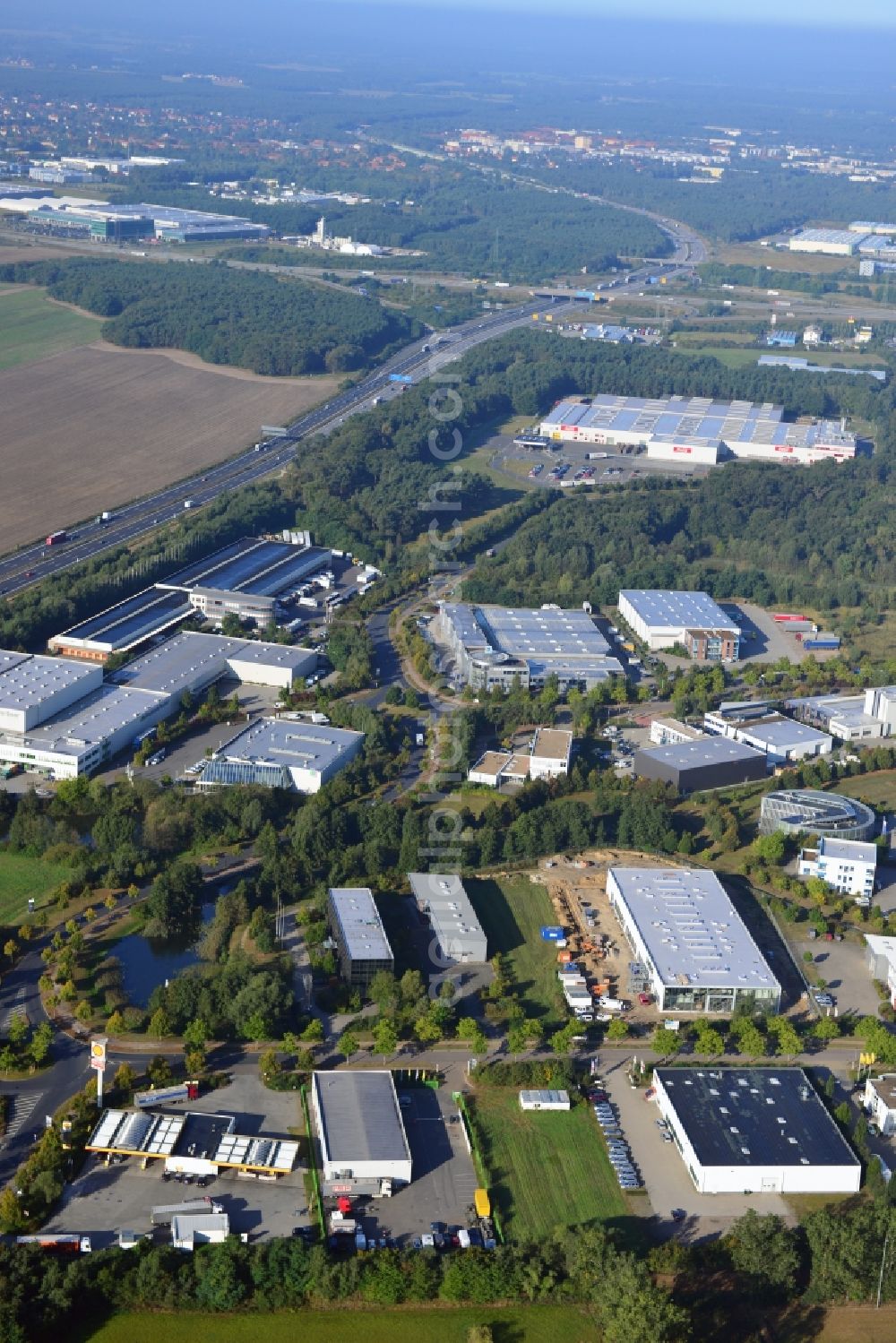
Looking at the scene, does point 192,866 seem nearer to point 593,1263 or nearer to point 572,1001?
point 572,1001

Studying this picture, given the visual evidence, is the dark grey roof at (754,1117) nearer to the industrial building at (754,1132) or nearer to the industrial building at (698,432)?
the industrial building at (754,1132)

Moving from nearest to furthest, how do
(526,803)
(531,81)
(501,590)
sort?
(526,803) → (501,590) → (531,81)

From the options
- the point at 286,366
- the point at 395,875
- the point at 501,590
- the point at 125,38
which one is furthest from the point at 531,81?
the point at 395,875

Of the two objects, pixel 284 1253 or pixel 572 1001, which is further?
pixel 572 1001

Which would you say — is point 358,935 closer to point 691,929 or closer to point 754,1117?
point 691,929

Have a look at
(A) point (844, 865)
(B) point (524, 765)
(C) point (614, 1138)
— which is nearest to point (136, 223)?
(B) point (524, 765)

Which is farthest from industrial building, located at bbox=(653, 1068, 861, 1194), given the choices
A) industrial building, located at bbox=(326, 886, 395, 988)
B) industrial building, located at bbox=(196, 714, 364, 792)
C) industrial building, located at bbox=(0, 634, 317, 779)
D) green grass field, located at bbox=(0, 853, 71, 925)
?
industrial building, located at bbox=(0, 634, 317, 779)

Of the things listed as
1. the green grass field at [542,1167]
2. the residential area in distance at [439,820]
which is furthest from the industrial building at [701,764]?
the green grass field at [542,1167]
